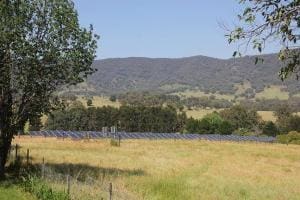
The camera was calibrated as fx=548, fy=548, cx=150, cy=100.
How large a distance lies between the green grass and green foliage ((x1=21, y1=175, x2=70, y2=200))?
1.05 ft

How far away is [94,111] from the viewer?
545 ft

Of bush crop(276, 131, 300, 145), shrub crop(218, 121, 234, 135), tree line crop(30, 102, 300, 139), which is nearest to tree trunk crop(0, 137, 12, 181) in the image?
bush crop(276, 131, 300, 145)

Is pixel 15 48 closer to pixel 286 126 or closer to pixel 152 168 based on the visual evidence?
pixel 152 168

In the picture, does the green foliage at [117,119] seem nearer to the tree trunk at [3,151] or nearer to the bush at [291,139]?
the bush at [291,139]

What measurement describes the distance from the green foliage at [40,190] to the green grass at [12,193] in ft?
1.05

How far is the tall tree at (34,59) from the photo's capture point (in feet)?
101

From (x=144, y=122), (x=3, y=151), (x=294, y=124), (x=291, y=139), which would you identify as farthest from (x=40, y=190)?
(x=294, y=124)

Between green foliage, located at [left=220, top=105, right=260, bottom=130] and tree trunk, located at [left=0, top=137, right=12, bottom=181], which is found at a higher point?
green foliage, located at [left=220, top=105, right=260, bottom=130]

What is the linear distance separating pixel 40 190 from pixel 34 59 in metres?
9.37

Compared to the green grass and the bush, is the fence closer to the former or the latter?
the green grass

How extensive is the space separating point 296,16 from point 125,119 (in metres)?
159

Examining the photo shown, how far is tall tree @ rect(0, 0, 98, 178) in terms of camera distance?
101 ft

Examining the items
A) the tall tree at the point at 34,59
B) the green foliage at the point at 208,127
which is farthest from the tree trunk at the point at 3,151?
the green foliage at the point at 208,127

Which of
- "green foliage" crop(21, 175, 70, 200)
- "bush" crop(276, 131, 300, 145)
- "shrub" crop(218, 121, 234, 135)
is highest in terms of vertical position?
"shrub" crop(218, 121, 234, 135)
